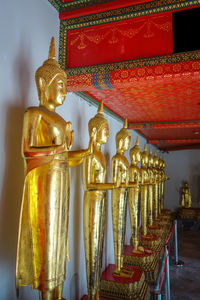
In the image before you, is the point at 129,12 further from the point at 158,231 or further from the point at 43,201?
the point at 158,231

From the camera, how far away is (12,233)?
181cm

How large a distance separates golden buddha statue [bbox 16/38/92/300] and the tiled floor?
3118 millimetres

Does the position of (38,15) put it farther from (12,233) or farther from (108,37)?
(12,233)

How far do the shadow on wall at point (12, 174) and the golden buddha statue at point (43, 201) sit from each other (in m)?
0.19

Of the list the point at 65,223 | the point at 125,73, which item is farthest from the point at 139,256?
the point at 125,73

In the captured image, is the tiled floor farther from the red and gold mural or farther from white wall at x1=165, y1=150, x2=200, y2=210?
the red and gold mural

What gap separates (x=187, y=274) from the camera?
4887mm

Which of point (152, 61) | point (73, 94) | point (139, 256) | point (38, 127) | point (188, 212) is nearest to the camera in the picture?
point (38, 127)

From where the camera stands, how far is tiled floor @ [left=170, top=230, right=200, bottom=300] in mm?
4102

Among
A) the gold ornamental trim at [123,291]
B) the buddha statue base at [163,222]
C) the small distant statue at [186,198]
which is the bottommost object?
the gold ornamental trim at [123,291]

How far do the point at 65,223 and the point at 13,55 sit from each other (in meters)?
1.26

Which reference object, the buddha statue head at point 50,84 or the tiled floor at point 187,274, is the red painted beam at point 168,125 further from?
the buddha statue head at point 50,84

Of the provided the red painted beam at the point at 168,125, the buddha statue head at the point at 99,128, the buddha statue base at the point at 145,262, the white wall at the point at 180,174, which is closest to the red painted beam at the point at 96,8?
the buddha statue head at the point at 99,128

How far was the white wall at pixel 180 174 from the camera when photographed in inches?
363
